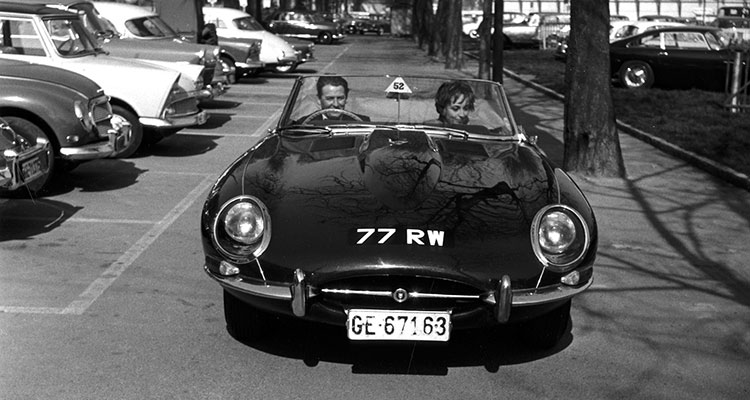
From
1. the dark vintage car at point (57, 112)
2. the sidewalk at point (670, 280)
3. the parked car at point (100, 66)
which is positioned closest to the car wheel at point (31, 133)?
the dark vintage car at point (57, 112)

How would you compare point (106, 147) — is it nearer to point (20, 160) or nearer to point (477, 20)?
point (20, 160)

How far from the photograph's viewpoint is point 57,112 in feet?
31.0

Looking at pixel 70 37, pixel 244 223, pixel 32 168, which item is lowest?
pixel 32 168

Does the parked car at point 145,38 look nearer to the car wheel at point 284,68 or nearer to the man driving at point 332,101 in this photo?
the car wheel at point 284,68

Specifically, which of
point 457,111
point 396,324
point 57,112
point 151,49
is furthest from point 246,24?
point 396,324

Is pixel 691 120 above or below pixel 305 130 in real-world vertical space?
below

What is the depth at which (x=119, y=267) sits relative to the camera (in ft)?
22.7

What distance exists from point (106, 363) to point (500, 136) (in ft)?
8.69

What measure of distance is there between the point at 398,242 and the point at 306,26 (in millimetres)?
43687

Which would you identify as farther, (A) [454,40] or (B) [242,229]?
(A) [454,40]

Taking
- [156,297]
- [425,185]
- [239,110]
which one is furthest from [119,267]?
[239,110]

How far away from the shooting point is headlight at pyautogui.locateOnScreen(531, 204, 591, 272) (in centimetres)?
482

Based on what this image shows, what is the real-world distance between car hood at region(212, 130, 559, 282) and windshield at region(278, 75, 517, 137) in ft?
1.86

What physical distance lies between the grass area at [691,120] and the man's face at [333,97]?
6.02 metres
